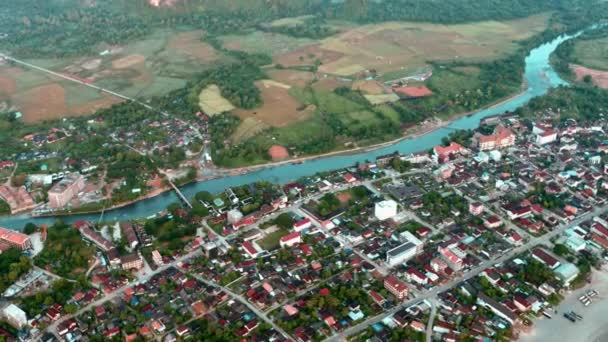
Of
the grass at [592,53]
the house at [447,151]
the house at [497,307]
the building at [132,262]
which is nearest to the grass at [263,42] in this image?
the house at [447,151]

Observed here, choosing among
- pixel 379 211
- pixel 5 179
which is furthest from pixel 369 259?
pixel 5 179

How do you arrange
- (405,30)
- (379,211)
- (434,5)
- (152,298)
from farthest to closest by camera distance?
(434,5)
(405,30)
(379,211)
(152,298)

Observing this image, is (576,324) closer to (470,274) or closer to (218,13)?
(470,274)

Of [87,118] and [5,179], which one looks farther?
[87,118]

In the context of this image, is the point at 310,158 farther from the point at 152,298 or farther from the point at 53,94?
the point at 53,94

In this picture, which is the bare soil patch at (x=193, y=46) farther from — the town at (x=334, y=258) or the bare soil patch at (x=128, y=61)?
the town at (x=334, y=258)

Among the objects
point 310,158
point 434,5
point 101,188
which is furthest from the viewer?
point 434,5

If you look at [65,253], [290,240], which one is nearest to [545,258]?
[290,240]
